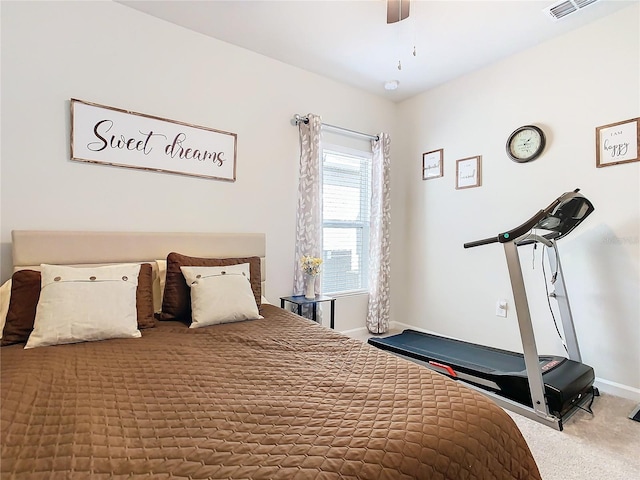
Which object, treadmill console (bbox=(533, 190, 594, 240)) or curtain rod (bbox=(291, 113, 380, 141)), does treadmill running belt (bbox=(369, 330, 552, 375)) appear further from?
curtain rod (bbox=(291, 113, 380, 141))

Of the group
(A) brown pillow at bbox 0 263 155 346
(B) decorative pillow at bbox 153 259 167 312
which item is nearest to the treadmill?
(B) decorative pillow at bbox 153 259 167 312

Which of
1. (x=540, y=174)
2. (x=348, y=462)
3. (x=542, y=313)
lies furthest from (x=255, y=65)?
(x=542, y=313)

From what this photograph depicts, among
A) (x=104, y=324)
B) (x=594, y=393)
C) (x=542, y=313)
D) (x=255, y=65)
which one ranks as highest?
(x=255, y=65)

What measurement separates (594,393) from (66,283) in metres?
3.51

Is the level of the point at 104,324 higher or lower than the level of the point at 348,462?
higher

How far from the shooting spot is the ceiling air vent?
2312mm

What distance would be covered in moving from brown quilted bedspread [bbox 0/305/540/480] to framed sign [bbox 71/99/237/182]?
137 centimetres

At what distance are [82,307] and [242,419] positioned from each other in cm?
126

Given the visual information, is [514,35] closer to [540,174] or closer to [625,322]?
→ [540,174]

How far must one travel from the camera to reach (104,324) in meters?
1.79

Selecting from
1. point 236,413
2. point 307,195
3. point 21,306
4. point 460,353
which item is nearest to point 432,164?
point 307,195

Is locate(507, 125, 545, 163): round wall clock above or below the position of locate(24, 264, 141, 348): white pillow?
above

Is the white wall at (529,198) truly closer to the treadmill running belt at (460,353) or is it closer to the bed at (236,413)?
the treadmill running belt at (460,353)

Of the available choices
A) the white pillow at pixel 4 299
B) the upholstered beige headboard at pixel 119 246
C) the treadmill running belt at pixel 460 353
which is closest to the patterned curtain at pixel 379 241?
the treadmill running belt at pixel 460 353
